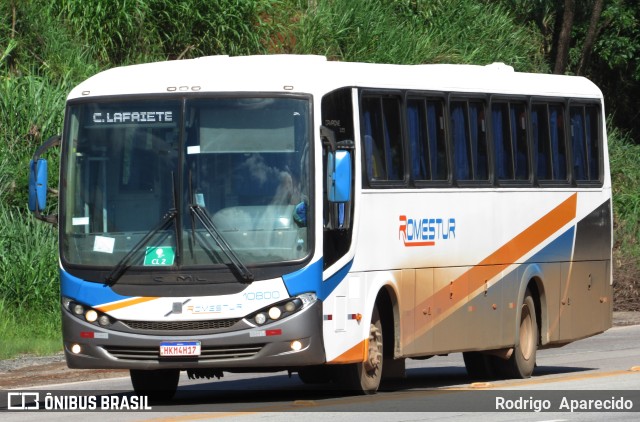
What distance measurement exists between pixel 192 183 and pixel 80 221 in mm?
1108

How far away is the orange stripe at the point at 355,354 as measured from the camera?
14.3 m

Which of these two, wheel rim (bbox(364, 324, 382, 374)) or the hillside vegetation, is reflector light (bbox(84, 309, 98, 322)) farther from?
the hillside vegetation

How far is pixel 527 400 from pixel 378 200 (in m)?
2.31

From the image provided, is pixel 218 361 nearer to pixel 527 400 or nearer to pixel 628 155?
pixel 527 400

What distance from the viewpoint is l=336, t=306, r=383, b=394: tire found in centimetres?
1480

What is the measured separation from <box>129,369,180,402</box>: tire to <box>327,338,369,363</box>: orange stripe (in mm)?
1825

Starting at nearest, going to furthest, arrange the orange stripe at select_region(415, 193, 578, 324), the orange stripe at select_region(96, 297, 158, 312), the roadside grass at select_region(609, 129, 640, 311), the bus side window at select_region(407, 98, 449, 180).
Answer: the orange stripe at select_region(96, 297, 158, 312)
the bus side window at select_region(407, 98, 449, 180)
the orange stripe at select_region(415, 193, 578, 324)
the roadside grass at select_region(609, 129, 640, 311)

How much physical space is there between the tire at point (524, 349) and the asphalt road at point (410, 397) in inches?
7.8

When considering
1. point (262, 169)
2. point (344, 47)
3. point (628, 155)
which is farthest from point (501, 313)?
point (628, 155)

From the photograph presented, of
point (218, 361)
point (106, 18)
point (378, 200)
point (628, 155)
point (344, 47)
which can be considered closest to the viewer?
point (218, 361)

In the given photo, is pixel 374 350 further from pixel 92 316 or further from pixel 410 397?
pixel 92 316

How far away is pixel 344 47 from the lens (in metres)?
32.5

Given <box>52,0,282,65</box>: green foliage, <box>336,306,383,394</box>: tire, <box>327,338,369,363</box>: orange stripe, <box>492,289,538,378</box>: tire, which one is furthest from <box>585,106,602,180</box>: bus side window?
<box>52,0,282,65</box>: green foliage

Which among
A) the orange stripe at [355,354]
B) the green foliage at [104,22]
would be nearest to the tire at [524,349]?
the orange stripe at [355,354]
